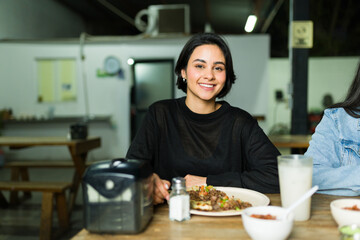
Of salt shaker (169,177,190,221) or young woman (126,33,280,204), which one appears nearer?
salt shaker (169,177,190,221)

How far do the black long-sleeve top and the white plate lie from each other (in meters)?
0.37

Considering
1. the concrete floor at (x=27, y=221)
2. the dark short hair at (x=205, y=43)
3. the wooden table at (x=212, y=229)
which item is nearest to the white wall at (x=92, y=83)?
the concrete floor at (x=27, y=221)

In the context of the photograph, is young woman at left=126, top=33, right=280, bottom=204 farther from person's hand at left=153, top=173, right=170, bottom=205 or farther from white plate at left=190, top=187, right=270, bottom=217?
person's hand at left=153, top=173, right=170, bottom=205

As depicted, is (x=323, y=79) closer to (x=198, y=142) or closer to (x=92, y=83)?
(x=92, y=83)

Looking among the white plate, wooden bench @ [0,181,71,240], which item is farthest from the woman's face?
wooden bench @ [0,181,71,240]

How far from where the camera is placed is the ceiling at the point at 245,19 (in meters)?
7.63

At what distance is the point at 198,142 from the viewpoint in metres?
1.70

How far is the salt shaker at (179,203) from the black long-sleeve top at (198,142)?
2.18ft

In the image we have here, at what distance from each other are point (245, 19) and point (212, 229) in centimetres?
793

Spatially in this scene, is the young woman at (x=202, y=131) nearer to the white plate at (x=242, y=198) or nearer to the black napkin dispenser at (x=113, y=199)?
the white plate at (x=242, y=198)

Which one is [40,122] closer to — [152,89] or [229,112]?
[152,89]

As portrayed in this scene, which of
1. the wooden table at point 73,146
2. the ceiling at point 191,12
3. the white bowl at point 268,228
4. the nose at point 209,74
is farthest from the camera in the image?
the ceiling at point 191,12

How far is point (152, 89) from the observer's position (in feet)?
22.0

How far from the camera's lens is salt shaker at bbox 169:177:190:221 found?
3.19ft
